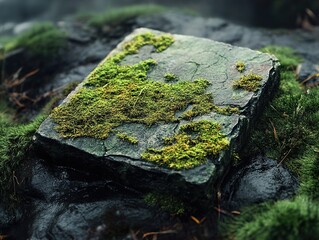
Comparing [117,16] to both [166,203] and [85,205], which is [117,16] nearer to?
[85,205]

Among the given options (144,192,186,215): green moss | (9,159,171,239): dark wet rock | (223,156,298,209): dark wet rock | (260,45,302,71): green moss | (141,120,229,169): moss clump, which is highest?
(260,45,302,71): green moss

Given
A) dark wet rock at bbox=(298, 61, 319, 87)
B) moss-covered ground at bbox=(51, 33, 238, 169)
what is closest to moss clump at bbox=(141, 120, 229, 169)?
moss-covered ground at bbox=(51, 33, 238, 169)

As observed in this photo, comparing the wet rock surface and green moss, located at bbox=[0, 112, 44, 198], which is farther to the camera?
green moss, located at bbox=[0, 112, 44, 198]

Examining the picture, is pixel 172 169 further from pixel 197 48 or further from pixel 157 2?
pixel 157 2

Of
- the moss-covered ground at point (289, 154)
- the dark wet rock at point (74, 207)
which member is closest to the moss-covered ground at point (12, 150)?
the dark wet rock at point (74, 207)

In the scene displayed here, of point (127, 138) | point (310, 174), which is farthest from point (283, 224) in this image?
point (127, 138)

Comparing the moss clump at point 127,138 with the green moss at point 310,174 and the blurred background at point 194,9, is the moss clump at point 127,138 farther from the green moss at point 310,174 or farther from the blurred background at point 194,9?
the blurred background at point 194,9

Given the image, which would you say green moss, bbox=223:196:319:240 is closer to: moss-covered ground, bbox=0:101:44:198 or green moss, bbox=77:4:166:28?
moss-covered ground, bbox=0:101:44:198
